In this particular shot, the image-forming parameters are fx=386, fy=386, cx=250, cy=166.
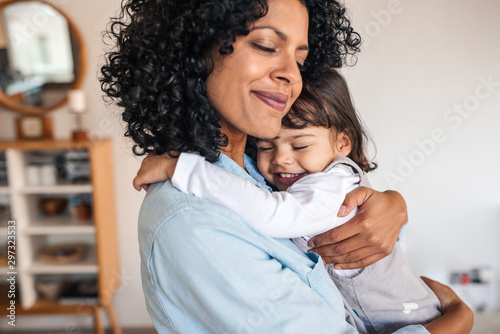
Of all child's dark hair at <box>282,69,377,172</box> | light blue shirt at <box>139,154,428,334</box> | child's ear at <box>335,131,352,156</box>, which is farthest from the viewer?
child's ear at <box>335,131,352,156</box>

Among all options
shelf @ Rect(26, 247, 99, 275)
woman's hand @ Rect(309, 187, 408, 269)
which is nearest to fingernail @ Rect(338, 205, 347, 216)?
woman's hand @ Rect(309, 187, 408, 269)

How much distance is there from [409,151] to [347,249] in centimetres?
214

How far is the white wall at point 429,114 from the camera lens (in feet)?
9.25

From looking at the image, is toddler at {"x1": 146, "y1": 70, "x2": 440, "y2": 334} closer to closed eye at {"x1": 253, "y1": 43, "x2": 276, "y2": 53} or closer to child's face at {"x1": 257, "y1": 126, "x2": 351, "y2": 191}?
child's face at {"x1": 257, "y1": 126, "x2": 351, "y2": 191}

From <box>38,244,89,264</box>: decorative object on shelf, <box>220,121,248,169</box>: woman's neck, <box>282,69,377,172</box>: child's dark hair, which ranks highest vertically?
<box>282,69,377,172</box>: child's dark hair

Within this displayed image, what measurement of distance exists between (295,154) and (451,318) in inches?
26.3

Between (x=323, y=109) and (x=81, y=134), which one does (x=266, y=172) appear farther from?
(x=81, y=134)

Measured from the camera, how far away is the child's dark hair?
1.27 meters

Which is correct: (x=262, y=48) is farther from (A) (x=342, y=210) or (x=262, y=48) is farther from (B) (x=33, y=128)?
(B) (x=33, y=128)

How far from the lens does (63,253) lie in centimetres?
297

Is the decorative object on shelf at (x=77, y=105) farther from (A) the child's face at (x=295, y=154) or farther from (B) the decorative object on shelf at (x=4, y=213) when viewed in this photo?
(A) the child's face at (x=295, y=154)

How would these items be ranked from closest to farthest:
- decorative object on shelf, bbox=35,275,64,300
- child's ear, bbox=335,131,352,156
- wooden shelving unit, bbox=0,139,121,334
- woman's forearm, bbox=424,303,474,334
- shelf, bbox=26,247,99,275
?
woman's forearm, bbox=424,303,474,334, child's ear, bbox=335,131,352,156, wooden shelving unit, bbox=0,139,121,334, shelf, bbox=26,247,99,275, decorative object on shelf, bbox=35,275,64,300

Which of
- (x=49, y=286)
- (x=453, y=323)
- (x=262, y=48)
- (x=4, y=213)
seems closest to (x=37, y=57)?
(x=4, y=213)

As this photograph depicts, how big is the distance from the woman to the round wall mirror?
7.02 ft
